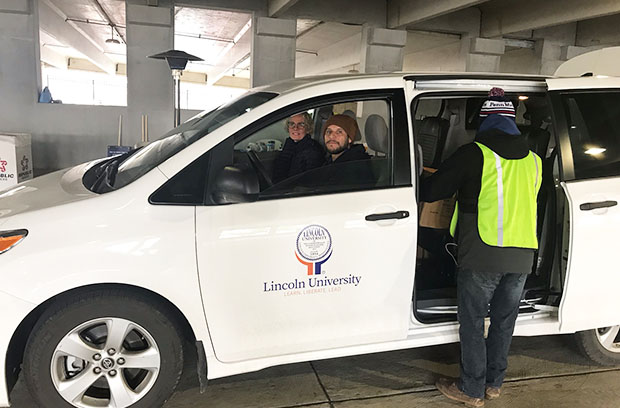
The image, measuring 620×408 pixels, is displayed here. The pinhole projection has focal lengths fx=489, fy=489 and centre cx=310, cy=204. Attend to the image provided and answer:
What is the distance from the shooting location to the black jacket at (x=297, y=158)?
2.74 meters

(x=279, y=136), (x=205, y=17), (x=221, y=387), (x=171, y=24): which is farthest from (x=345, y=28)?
(x=221, y=387)

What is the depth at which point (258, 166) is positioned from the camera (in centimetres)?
281

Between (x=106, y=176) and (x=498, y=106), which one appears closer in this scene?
(x=498, y=106)

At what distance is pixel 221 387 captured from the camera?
289 centimetres

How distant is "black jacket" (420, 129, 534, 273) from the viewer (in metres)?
2.51

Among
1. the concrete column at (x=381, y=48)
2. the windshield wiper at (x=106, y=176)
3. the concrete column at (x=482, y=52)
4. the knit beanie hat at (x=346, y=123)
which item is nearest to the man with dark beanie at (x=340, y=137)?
the knit beanie hat at (x=346, y=123)

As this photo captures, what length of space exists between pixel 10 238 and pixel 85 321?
0.50m

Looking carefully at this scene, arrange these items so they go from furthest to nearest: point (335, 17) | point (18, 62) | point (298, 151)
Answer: point (335, 17) → point (18, 62) → point (298, 151)

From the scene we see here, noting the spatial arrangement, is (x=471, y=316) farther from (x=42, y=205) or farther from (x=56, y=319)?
(x=42, y=205)

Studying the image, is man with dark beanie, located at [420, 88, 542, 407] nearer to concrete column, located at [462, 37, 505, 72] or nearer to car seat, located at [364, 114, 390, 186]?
car seat, located at [364, 114, 390, 186]

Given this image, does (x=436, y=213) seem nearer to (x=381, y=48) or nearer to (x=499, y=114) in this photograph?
(x=499, y=114)

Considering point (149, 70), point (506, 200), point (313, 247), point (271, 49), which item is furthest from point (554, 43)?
point (313, 247)

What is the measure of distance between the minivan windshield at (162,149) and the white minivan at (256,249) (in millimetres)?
19

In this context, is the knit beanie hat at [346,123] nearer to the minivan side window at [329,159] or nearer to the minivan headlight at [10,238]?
the minivan side window at [329,159]
